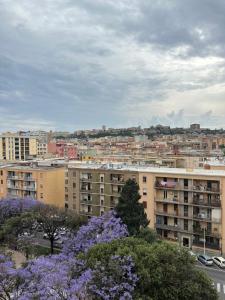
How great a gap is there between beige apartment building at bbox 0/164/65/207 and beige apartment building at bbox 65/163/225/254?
23.0 ft

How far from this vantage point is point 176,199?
5344cm

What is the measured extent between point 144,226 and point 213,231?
39.6 feet

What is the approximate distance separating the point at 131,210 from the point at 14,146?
132 m

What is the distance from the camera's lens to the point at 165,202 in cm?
5456

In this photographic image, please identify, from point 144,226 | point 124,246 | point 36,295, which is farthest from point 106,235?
point 144,226

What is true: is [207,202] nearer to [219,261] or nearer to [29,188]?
[219,261]

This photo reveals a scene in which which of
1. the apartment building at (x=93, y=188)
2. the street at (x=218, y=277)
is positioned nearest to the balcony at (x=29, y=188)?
the apartment building at (x=93, y=188)

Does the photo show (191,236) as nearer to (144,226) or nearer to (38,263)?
(144,226)

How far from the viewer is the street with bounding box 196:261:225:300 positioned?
122ft

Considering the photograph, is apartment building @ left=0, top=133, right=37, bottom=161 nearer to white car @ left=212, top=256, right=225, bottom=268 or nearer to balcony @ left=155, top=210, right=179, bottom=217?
balcony @ left=155, top=210, right=179, bottom=217

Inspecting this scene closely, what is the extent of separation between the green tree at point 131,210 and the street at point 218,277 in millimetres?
8774

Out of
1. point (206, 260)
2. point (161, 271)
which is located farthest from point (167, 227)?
point (161, 271)

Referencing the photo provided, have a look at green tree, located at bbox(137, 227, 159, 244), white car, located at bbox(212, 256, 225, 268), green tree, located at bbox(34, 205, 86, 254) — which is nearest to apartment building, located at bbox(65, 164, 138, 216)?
green tree, located at bbox(34, 205, 86, 254)

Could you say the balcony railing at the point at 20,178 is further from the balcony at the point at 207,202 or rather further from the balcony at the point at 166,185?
the balcony at the point at 207,202
